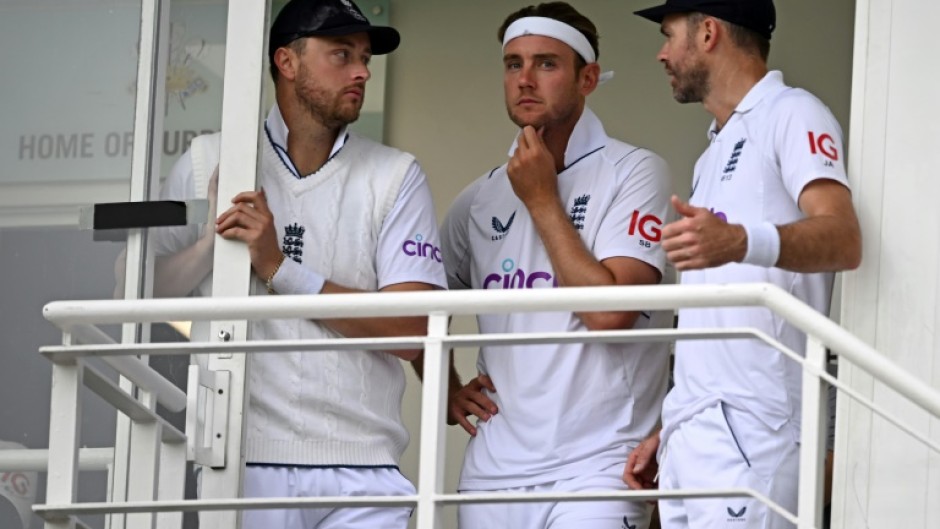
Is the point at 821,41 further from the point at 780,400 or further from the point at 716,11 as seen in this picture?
the point at 780,400

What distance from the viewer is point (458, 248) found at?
15.7 ft

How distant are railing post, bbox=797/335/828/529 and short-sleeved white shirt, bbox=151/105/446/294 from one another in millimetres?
1501

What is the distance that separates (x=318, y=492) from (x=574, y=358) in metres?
0.66

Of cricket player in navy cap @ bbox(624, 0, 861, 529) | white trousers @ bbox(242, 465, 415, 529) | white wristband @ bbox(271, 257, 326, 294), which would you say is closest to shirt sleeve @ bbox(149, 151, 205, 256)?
white wristband @ bbox(271, 257, 326, 294)

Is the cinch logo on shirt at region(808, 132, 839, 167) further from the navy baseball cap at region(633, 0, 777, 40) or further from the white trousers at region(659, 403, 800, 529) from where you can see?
the white trousers at region(659, 403, 800, 529)

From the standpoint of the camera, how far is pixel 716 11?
13.8ft

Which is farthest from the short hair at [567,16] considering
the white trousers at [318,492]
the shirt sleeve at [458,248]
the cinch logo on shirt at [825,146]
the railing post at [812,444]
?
the railing post at [812,444]

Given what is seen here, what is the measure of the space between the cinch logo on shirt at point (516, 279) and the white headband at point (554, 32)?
540 millimetres

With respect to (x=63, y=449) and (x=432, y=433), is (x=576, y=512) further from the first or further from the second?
(x=63, y=449)

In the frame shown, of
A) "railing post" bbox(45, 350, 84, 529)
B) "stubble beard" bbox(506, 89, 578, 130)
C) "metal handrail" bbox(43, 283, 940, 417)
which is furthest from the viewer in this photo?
"stubble beard" bbox(506, 89, 578, 130)

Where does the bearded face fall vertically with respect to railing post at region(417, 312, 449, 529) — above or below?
above

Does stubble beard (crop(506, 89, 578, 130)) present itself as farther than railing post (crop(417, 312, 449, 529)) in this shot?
Yes

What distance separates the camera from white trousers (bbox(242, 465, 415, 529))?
4238 millimetres

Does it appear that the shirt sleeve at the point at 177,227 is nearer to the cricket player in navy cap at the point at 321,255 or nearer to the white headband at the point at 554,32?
the cricket player in navy cap at the point at 321,255
